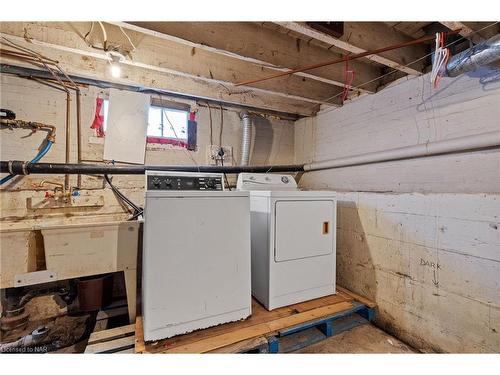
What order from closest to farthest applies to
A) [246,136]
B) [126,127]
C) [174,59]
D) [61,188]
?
[174,59] < [61,188] < [126,127] < [246,136]

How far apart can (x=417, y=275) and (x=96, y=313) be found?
8.84 ft

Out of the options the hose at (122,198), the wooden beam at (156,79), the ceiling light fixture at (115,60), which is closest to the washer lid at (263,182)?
the wooden beam at (156,79)

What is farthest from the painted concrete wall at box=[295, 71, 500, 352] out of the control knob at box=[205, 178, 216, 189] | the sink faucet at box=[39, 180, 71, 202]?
the sink faucet at box=[39, 180, 71, 202]

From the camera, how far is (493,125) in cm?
146

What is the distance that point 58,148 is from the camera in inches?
84.4

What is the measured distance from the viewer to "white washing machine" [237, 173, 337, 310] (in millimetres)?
1672

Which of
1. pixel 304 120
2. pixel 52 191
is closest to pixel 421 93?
pixel 304 120

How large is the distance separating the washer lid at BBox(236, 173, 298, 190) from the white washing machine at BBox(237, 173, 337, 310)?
0.24m

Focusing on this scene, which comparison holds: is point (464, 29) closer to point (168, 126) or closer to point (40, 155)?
point (168, 126)

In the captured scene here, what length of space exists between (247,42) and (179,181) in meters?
1.12

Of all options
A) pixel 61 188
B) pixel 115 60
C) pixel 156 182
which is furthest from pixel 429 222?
pixel 61 188

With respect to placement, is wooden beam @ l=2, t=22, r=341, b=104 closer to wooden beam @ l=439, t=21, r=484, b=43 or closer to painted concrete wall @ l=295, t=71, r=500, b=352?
painted concrete wall @ l=295, t=71, r=500, b=352
